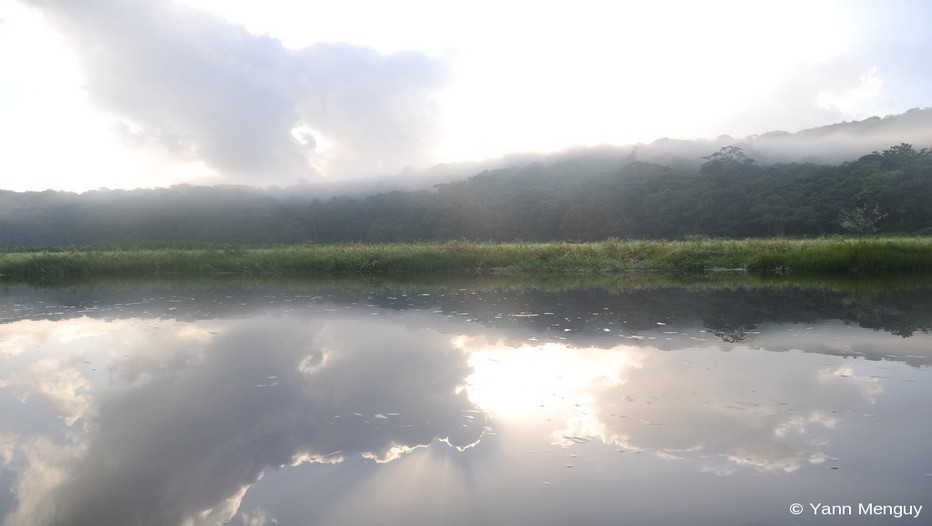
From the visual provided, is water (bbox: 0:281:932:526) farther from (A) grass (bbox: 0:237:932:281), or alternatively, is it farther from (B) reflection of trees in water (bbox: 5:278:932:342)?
(A) grass (bbox: 0:237:932:281)

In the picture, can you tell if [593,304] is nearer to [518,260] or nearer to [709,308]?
[709,308]

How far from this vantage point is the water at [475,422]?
→ 3.33 meters

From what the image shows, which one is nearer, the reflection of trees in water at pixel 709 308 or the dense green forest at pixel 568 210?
the reflection of trees in water at pixel 709 308

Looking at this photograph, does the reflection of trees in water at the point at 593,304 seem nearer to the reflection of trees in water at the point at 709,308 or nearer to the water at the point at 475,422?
the reflection of trees in water at the point at 709,308

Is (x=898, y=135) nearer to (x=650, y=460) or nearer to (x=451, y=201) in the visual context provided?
(x=451, y=201)

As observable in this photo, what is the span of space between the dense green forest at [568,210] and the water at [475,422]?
163 ft

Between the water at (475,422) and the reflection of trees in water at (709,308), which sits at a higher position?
the water at (475,422)

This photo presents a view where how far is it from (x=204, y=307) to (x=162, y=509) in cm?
986

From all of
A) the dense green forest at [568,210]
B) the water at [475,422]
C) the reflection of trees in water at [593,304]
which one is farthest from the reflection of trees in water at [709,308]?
the dense green forest at [568,210]

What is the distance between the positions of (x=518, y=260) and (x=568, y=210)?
4825 centimetres

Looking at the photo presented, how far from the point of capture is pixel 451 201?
80.3 m

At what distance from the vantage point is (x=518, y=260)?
22875 millimetres

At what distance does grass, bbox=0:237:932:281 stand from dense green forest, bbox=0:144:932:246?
32896 mm

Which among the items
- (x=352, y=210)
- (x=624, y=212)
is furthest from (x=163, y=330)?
(x=352, y=210)
